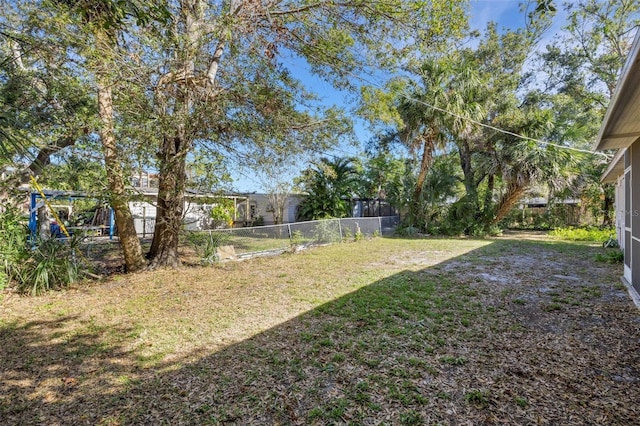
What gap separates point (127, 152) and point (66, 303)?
274cm

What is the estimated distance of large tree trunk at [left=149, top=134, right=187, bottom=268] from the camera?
20.3 ft

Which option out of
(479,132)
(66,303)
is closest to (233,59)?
(66,303)

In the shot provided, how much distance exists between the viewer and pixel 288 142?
7.70 metres

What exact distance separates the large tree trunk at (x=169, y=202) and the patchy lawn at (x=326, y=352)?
126 cm

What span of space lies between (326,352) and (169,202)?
5.18 metres

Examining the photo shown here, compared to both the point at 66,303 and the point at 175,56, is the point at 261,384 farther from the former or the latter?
the point at 175,56

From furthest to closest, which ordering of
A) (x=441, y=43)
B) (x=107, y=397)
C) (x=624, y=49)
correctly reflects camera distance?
(x=624, y=49) < (x=441, y=43) < (x=107, y=397)

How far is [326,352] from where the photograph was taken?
332cm

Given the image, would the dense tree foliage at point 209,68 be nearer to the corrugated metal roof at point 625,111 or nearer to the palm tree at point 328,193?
the corrugated metal roof at point 625,111

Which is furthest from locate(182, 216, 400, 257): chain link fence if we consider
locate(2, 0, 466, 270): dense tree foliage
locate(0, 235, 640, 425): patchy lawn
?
locate(0, 235, 640, 425): patchy lawn

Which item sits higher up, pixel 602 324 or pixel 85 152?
pixel 85 152

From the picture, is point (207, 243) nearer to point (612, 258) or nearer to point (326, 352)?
point (326, 352)

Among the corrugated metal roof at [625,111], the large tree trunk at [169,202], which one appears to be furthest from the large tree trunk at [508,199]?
the large tree trunk at [169,202]

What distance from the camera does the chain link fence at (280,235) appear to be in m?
8.23
